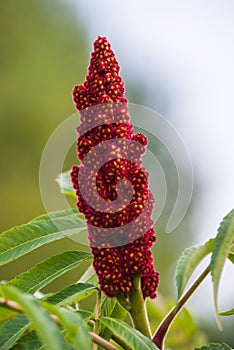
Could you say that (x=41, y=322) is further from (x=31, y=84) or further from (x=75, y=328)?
(x=31, y=84)

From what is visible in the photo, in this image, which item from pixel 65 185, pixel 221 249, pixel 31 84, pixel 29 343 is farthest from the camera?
pixel 31 84

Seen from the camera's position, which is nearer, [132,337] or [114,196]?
[132,337]

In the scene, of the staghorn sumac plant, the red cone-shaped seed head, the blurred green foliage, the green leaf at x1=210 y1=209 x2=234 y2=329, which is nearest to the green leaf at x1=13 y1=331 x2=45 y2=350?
the staghorn sumac plant

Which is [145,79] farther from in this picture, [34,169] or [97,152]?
[97,152]

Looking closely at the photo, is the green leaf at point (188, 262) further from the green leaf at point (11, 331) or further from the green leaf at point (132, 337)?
the green leaf at point (11, 331)

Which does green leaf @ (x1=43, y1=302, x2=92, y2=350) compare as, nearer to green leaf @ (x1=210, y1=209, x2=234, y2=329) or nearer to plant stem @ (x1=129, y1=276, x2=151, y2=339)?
green leaf @ (x1=210, y1=209, x2=234, y2=329)

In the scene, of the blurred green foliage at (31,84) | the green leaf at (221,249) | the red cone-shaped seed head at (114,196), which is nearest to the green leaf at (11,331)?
the red cone-shaped seed head at (114,196)

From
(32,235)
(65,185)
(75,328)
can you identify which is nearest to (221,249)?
(75,328)

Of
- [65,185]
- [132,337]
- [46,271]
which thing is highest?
[65,185]
